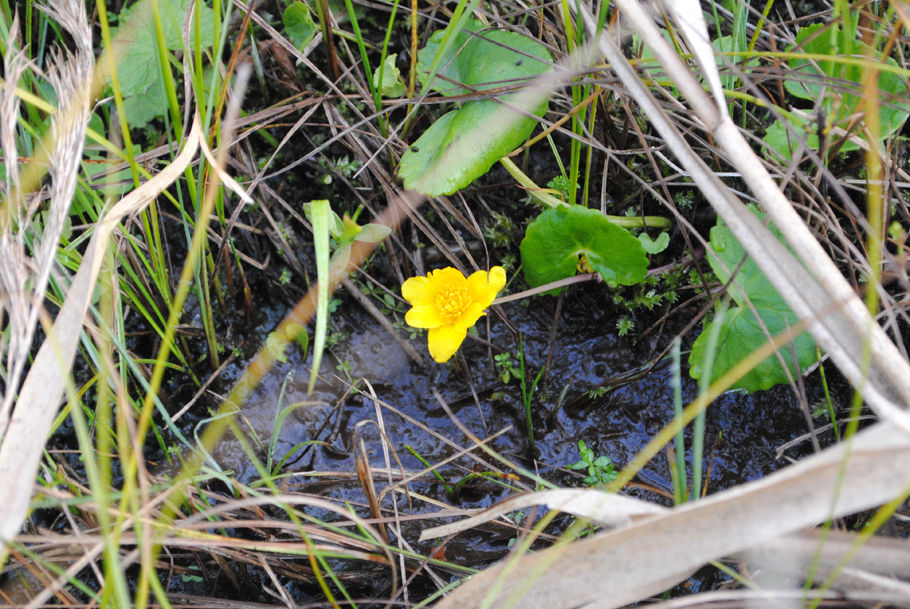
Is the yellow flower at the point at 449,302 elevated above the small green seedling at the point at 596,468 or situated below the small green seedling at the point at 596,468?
above

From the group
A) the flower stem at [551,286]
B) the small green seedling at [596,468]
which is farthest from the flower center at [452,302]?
the small green seedling at [596,468]

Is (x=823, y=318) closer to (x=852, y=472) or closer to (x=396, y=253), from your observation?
(x=852, y=472)

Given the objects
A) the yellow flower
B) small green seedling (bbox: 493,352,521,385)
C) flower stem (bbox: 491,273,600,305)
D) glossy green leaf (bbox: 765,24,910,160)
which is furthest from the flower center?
glossy green leaf (bbox: 765,24,910,160)

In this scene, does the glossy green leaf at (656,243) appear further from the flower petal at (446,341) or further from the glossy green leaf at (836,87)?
the flower petal at (446,341)

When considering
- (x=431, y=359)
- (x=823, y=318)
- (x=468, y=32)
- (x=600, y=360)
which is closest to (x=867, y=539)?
(x=823, y=318)

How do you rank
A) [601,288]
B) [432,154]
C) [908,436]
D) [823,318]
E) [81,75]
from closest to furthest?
[908,436], [823,318], [81,75], [432,154], [601,288]

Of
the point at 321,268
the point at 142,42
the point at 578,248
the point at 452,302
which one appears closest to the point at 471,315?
the point at 452,302
